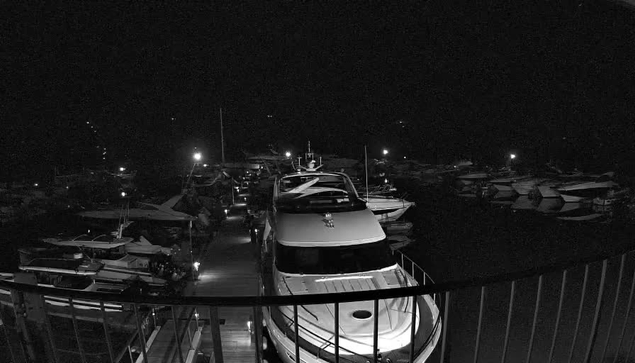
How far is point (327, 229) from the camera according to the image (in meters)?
6.23

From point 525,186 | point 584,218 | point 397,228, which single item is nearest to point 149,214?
point 397,228

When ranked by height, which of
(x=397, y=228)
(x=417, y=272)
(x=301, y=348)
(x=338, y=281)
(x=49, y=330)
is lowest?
(x=417, y=272)

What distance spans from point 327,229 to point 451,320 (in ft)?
16.2

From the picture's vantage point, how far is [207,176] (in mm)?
34812

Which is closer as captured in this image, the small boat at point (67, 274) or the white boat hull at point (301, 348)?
the white boat hull at point (301, 348)

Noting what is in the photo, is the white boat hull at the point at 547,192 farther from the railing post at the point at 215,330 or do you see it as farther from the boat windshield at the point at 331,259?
the railing post at the point at 215,330

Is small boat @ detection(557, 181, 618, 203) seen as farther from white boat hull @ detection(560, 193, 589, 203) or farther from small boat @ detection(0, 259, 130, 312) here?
small boat @ detection(0, 259, 130, 312)

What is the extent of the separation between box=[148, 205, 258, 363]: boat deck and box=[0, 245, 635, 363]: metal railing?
8.6 inches

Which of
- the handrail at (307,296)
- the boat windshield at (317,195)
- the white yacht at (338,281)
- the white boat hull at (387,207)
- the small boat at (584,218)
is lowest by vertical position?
the small boat at (584,218)

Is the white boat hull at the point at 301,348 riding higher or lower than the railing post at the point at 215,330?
lower

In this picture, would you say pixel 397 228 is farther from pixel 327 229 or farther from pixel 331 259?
pixel 331 259

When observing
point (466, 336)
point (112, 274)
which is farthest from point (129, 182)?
point (466, 336)

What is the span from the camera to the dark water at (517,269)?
1020 cm

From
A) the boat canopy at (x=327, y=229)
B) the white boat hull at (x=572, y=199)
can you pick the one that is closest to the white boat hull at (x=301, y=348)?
the boat canopy at (x=327, y=229)
